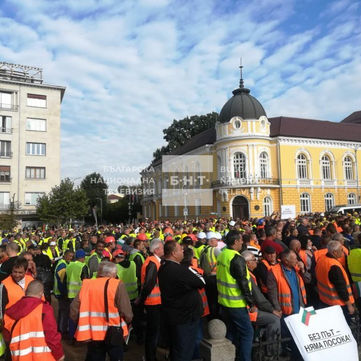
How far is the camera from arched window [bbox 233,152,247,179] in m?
37.3

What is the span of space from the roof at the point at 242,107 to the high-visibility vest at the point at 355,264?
32.6m

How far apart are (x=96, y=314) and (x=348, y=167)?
4317 cm

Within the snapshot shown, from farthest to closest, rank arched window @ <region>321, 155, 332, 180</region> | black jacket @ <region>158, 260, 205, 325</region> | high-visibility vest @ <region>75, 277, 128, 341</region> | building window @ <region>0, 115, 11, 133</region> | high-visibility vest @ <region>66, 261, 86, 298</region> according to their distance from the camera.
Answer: arched window @ <region>321, 155, 332, 180</region>
building window @ <region>0, 115, 11, 133</region>
high-visibility vest @ <region>66, 261, 86, 298</region>
black jacket @ <region>158, 260, 205, 325</region>
high-visibility vest @ <region>75, 277, 128, 341</region>

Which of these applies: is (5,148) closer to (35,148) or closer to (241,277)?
(35,148)

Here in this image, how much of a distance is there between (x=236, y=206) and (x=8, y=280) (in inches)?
1317

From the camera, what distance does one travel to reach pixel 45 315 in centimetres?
370

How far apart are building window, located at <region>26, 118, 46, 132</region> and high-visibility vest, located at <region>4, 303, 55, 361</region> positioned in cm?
4031

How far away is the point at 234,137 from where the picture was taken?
3712 cm

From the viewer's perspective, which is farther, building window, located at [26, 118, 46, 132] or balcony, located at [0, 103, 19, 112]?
building window, located at [26, 118, 46, 132]

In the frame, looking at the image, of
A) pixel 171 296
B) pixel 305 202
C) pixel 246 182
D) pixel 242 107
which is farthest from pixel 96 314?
pixel 305 202

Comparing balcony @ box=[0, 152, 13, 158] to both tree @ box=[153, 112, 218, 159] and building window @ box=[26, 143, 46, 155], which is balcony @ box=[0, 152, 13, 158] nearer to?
building window @ box=[26, 143, 46, 155]

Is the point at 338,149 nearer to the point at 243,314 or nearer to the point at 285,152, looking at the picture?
the point at 285,152

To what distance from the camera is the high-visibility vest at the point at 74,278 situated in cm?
677

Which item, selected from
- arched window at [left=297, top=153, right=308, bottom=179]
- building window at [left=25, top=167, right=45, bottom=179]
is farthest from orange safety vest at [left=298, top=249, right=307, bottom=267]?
building window at [left=25, top=167, right=45, bottom=179]
